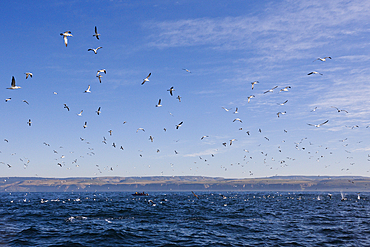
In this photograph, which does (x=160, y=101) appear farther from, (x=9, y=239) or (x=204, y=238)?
(x=9, y=239)

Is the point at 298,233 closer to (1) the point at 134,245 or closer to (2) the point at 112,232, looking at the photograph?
(1) the point at 134,245

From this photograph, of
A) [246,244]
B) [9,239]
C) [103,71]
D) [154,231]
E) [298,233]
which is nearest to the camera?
[246,244]

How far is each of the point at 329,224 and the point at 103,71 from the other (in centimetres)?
3353

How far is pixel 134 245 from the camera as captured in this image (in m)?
23.6

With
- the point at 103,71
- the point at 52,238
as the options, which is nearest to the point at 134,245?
the point at 52,238

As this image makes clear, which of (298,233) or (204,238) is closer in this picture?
(204,238)

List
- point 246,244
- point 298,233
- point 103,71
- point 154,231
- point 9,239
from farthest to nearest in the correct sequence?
point 103,71 → point 154,231 → point 298,233 → point 9,239 → point 246,244

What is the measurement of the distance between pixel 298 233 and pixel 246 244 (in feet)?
25.5

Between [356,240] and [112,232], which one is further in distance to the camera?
[112,232]

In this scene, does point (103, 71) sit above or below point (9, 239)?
above

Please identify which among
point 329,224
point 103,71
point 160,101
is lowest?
point 329,224

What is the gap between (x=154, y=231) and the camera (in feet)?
96.0

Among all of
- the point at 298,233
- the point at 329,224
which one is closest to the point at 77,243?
the point at 298,233

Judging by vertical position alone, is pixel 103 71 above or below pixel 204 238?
above
